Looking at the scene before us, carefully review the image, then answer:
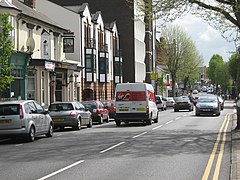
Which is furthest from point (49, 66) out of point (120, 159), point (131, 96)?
point (120, 159)

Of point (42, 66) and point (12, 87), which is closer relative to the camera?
point (12, 87)

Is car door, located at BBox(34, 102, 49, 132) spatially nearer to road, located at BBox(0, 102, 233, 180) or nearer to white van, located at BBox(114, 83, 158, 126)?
road, located at BBox(0, 102, 233, 180)

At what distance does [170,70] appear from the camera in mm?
83062

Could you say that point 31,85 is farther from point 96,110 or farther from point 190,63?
point 190,63

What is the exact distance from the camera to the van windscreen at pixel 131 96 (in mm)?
27328

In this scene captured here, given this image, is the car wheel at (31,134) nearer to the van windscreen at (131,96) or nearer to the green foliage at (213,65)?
the van windscreen at (131,96)

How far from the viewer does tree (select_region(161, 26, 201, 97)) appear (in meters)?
81.4

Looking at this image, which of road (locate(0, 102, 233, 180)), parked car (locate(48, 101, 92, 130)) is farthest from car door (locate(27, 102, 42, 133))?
parked car (locate(48, 101, 92, 130))

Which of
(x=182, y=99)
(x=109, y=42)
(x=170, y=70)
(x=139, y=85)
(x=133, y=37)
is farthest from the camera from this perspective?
(x=170, y=70)

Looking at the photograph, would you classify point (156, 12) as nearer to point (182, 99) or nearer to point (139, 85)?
point (139, 85)

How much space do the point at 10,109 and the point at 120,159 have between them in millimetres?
7095

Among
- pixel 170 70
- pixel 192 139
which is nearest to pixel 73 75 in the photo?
pixel 192 139

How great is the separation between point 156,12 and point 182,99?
30331mm

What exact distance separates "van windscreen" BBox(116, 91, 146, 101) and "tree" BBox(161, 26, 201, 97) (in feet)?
178
